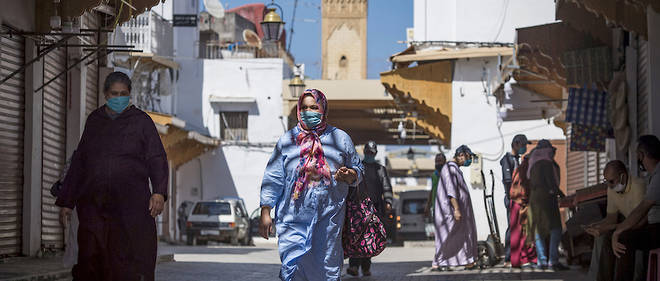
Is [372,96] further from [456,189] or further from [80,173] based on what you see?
[80,173]

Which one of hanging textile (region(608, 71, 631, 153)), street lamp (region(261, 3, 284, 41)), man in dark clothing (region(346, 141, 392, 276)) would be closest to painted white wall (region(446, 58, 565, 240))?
street lamp (region(261, 3, 284, 41))

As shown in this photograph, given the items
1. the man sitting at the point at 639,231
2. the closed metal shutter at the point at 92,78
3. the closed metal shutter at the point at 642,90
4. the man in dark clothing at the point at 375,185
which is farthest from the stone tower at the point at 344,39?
the man sitting at the point at 639,231

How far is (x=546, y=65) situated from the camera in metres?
17.0

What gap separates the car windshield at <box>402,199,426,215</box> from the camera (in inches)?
1225

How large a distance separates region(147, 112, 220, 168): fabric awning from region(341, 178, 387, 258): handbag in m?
24.9

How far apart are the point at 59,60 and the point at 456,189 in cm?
609

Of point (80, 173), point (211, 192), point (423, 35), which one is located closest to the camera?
point (80, 173)

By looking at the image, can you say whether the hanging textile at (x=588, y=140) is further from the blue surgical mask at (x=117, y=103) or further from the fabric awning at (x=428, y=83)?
the fabric awning at (x=428, y=83)

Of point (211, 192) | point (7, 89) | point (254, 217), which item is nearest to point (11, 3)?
point (7, 89)

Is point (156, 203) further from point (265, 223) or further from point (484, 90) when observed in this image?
point (484, 90)

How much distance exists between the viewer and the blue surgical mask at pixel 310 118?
23.8 feet

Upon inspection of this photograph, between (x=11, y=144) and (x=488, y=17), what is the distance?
788 inches

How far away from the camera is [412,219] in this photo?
30.9 m

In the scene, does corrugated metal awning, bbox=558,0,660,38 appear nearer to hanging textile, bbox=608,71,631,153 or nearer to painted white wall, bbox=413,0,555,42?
hanging textile, bbox=608,71,631,153
